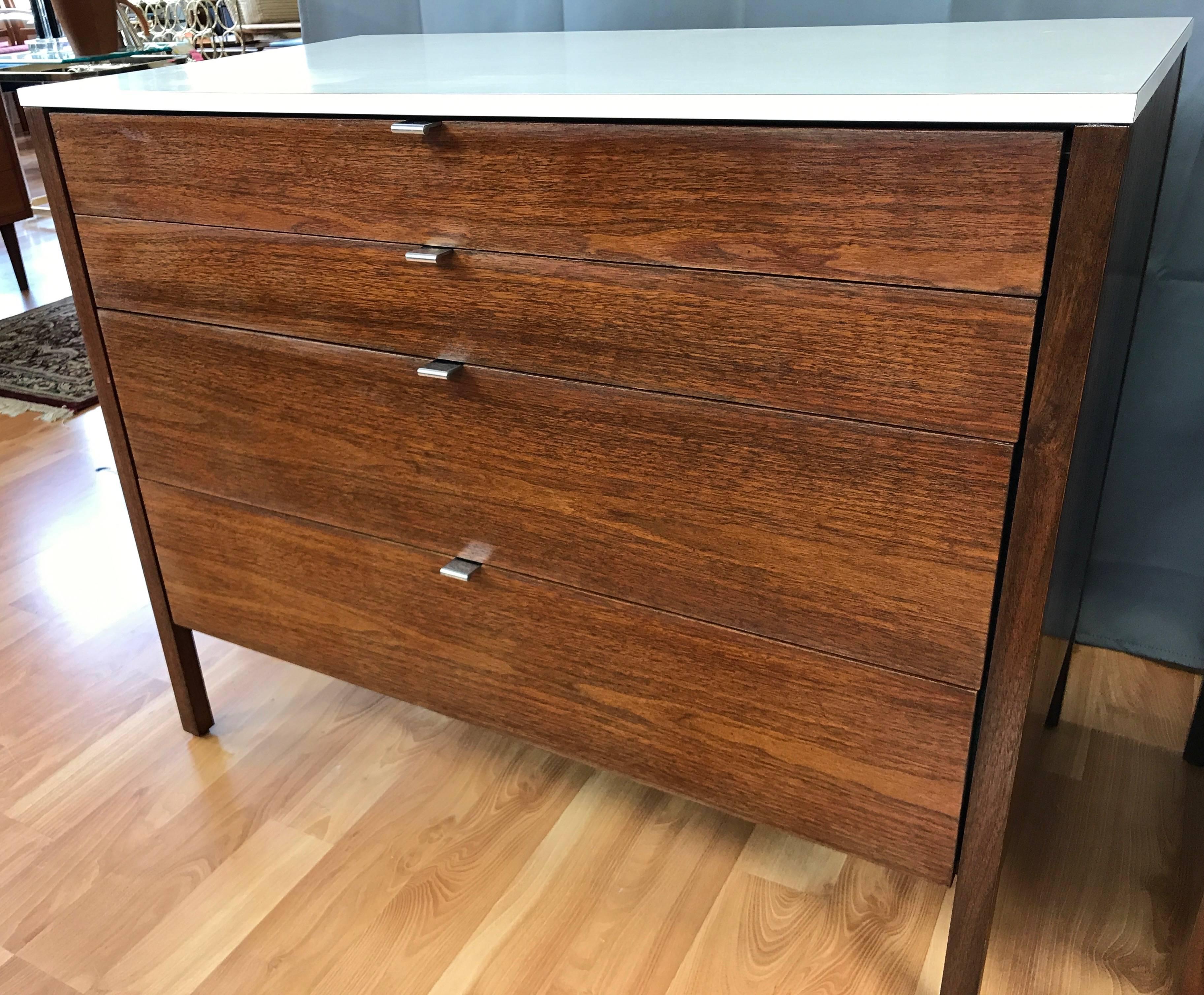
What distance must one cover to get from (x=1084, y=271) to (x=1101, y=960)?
2.26ft

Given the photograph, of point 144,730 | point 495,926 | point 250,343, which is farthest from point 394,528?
point 144,730

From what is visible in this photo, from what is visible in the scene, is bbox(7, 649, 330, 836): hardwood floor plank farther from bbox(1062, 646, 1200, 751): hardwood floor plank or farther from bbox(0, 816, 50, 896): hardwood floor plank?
bbox(1062, 646, 1200, 751): hardwood floor plank

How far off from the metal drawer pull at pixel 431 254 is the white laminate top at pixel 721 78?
0.10 m

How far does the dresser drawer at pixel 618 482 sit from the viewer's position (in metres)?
0.73

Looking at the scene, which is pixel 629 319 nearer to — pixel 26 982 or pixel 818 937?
pixel 818 937

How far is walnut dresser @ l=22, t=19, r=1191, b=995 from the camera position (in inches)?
25.5

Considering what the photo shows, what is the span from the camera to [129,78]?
985 millimetres

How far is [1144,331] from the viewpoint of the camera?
1.15 m

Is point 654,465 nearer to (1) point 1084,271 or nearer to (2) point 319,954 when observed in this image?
(1) point 1084,271

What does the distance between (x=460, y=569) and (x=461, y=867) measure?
357 mm

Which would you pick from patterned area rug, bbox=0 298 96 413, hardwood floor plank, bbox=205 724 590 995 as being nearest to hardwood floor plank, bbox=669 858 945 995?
hardwood floor plank, bbox=205 724 590 995

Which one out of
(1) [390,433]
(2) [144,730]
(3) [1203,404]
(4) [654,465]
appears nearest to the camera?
(4) [654,465]

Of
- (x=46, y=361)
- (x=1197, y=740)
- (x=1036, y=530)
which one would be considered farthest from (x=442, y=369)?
(x=46, y=361)

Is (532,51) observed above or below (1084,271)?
above
